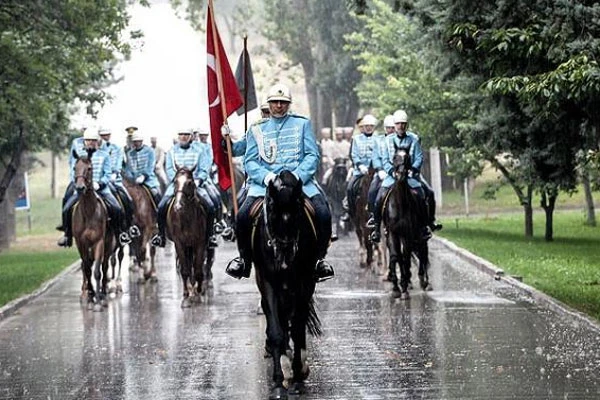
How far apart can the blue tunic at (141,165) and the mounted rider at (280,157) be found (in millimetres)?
15415

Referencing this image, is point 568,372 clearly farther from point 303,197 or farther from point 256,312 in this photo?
point 256,312

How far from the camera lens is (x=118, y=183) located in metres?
27.1

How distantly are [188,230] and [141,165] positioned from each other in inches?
242

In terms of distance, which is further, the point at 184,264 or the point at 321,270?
the point at 184,264

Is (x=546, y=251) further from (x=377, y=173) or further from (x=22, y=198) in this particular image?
(x=22, y=198)

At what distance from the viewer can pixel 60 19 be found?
32.4 m

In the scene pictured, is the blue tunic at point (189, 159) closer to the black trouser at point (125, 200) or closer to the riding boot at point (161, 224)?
the riding boot at point (161, 224)

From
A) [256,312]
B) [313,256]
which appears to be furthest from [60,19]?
[313,256]

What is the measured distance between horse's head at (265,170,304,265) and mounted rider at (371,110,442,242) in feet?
32.9

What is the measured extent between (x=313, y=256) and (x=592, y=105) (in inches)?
326

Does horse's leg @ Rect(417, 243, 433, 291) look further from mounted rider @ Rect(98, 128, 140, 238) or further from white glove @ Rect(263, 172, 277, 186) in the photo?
white glove @ Rect(263, 172, 277, 186)

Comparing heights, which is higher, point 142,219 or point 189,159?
point 189,159

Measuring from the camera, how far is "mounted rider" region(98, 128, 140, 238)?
86.1 ft

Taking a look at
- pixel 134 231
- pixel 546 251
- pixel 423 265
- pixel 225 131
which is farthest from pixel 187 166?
pixel 546 251
